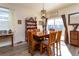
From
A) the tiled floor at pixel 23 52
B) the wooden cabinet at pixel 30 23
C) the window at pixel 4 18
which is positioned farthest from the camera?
the wooden cabinet at pixel 30 23

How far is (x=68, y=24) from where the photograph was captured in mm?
4750

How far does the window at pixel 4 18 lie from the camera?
4224 millimetres

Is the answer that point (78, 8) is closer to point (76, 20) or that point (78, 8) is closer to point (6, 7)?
point (76, 20)

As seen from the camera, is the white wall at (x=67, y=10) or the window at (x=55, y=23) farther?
the window at (x=55, y=23)

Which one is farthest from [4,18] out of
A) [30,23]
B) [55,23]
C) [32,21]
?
[55,23]

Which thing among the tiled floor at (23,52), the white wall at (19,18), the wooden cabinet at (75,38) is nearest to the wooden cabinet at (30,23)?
the white wall at (19,18)

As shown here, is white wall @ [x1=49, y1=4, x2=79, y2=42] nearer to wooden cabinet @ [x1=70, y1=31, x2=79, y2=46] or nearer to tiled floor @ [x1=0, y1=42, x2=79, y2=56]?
wooden cabinet @ [x1=70, y1=31, x2=79, y2=46]

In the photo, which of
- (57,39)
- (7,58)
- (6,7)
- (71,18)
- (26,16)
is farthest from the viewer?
(26,16)

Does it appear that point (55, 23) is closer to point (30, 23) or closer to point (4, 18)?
point (30, 23)

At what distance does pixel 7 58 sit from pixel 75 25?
389 centimetres

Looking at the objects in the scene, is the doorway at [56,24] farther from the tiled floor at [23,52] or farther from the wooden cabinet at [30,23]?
the tiled floor at [23,52]

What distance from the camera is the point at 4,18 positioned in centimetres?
436

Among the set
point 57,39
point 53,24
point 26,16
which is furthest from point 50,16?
point 57,39

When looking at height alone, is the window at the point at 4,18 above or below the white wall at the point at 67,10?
below
